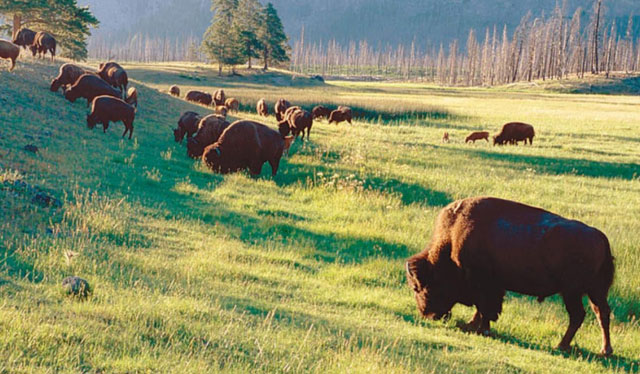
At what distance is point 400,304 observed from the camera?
7535 mm

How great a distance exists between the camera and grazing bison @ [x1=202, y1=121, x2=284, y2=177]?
16.2 m

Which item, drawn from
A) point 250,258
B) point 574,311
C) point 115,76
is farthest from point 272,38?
point 574,311

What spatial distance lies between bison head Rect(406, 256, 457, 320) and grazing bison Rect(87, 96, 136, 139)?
610 inches

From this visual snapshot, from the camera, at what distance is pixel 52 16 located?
134ft

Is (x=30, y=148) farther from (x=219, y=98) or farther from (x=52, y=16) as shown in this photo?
(x=52, y=16)

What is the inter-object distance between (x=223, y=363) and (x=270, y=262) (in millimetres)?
4080

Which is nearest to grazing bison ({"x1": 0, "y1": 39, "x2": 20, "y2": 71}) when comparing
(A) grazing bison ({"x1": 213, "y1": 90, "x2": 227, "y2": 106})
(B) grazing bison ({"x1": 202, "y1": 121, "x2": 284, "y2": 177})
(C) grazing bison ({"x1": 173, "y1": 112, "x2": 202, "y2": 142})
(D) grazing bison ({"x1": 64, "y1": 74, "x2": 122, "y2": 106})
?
(D) grazing bison ({"x1": 64, "y1": 74, "x2": 122, "y2": 106})

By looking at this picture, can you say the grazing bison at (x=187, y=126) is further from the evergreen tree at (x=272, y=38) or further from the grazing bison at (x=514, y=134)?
the evergreen tree at (x=272, y=38)

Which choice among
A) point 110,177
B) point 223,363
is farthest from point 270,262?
point 110,177

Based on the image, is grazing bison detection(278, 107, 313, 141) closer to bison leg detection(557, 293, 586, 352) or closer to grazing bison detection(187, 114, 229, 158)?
grazing bison detection(187, 114, 229, 158)

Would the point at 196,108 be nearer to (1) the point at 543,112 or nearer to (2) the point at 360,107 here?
(2) the point at 360,107

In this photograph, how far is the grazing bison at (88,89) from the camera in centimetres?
2214

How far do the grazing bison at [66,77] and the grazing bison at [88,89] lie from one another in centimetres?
72

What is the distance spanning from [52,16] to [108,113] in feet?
86.8
